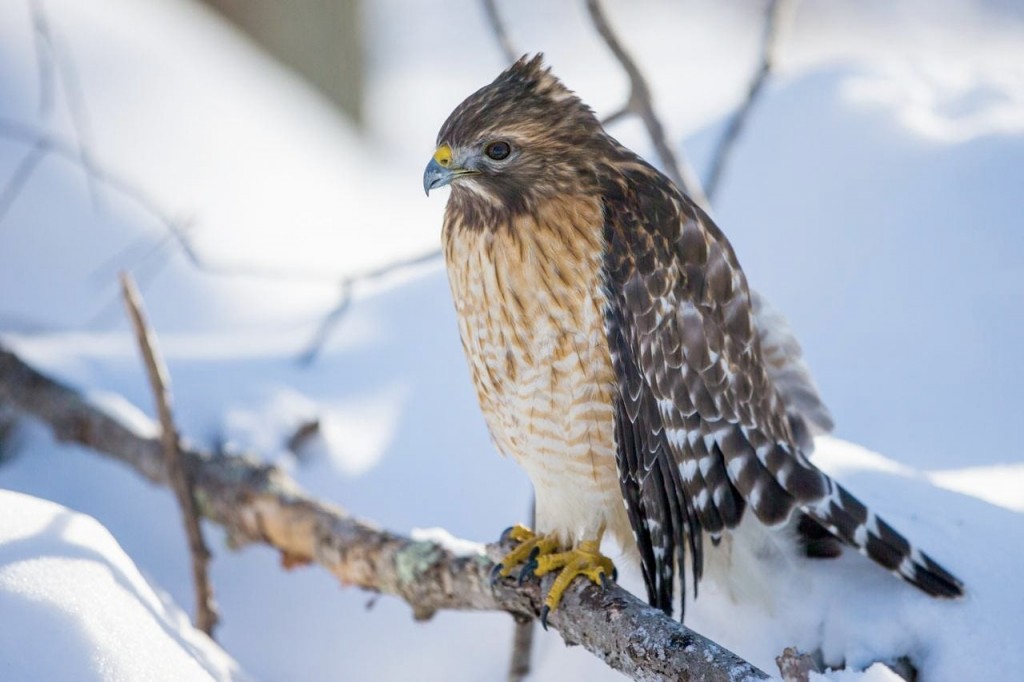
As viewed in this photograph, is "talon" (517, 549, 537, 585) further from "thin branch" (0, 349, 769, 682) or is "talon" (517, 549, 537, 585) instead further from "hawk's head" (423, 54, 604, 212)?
"hawk's head" (423, 54, 604, 212)

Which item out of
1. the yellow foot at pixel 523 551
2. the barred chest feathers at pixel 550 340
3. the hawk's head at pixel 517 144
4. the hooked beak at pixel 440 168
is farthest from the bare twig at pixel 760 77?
the yellow foot at pixel 523 551

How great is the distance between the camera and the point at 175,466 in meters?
3.02

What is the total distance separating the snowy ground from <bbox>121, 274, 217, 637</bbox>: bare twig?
0.15m

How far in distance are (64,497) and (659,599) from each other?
1.97 metres

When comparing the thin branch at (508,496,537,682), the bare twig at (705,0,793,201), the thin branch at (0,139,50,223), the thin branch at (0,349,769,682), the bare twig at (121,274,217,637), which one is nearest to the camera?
the thin branch at (0,349,769,682)

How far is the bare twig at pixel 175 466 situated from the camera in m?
2.75

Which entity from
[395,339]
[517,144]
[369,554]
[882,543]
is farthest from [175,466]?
[882,543]

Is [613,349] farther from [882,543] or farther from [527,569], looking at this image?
[882,543]

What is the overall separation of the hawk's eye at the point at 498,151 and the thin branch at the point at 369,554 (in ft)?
2.86

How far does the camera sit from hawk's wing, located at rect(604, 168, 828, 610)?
2.09m

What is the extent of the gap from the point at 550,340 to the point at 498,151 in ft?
1.35

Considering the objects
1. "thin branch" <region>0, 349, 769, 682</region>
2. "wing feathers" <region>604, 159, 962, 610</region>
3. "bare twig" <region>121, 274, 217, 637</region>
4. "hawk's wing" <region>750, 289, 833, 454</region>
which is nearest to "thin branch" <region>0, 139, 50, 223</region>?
"thin branch" <region>0, 349, 769, 682</region>

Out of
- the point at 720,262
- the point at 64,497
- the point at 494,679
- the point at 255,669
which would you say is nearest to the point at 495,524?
the point at 494,679

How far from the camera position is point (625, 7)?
769 cm
